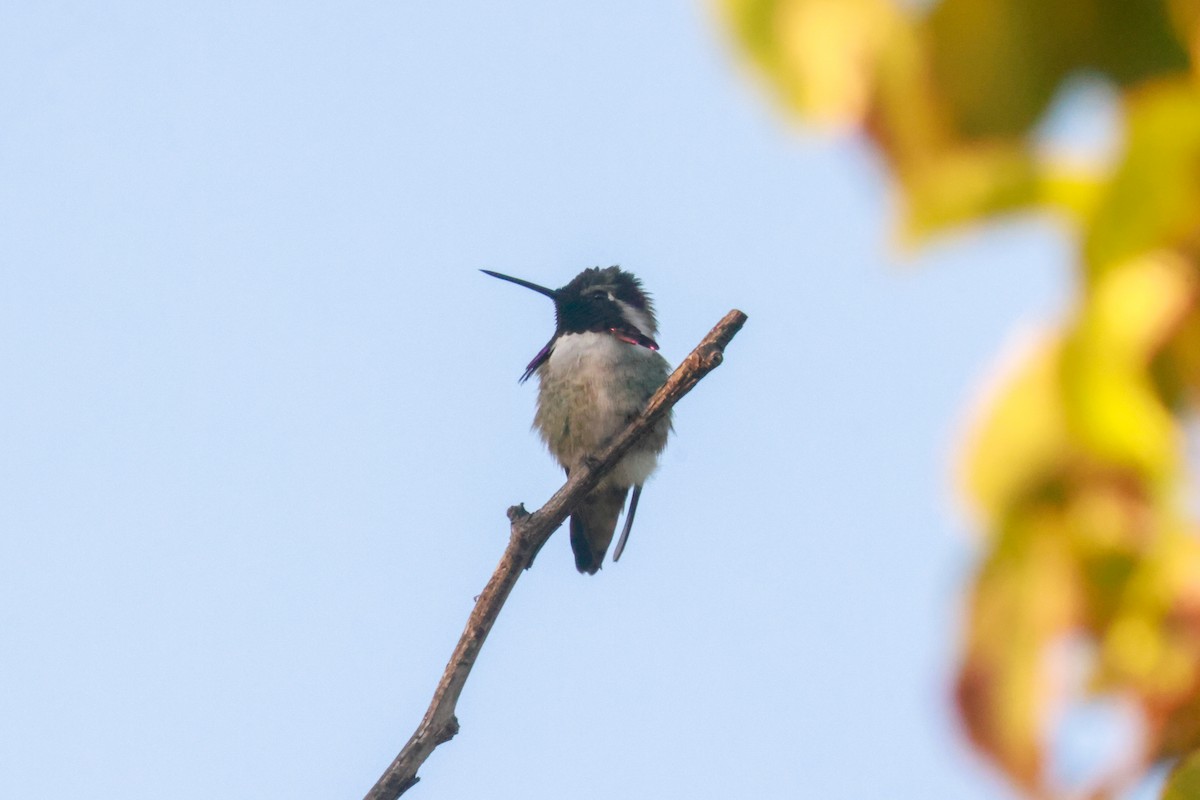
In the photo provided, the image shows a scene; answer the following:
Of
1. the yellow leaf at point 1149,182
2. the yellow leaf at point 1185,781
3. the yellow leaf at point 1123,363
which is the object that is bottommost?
the yellow leaf at point 1185,781

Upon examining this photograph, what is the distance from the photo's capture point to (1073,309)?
50 centimetres

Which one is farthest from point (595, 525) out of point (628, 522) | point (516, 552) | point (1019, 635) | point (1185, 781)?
point (1019, 635)

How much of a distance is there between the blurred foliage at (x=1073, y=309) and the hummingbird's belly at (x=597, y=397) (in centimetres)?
751

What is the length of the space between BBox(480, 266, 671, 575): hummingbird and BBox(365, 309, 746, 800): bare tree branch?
2.22 meters

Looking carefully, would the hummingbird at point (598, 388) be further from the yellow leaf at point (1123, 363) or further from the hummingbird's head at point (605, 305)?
the yellow leaf at point (1123, 363)

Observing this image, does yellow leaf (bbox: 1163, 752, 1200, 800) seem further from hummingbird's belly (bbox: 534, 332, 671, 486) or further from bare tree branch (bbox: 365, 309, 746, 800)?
hummingbird's belly (bbox: 534, 332, 671, 486)

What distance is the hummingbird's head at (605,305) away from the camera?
29.0ft

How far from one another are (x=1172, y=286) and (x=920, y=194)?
0.34ft

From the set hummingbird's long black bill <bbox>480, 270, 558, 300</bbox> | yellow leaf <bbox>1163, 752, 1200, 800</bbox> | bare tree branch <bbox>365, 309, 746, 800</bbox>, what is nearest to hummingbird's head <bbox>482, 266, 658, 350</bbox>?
hummingbird's long black bill <bbox>480, 270, 558, 300</bbox>

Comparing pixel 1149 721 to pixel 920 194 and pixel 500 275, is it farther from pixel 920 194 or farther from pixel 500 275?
pixel 500 275

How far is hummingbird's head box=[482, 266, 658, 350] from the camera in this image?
348 inches

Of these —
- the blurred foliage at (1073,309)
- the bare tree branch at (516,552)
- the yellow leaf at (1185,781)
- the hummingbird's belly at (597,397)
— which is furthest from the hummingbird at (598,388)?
the blurred foliage at (1073,309)

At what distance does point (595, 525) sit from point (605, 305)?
143 cm

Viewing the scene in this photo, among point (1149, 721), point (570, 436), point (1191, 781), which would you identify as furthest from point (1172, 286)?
point (570, 436)
